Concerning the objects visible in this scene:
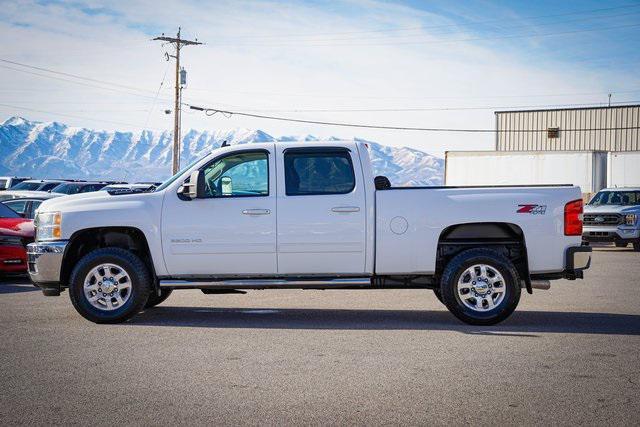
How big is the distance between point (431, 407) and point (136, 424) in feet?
6.53

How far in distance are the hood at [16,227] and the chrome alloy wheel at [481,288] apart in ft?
29.0

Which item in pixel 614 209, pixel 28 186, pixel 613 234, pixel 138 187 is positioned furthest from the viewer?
pixel 28 186

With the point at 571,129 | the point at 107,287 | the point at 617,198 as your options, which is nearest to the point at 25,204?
the point at 107,287

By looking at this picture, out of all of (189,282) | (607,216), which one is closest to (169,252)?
(189,282)

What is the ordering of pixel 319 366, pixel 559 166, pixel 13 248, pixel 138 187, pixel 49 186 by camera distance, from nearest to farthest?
pixel 319 366 < pixel 13 248 < pixel 138 187 < pixel 49 186 < pixel 559 166

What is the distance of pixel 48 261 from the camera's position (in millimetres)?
9336

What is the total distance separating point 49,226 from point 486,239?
17.2 ft

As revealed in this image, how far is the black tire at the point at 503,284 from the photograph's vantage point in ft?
29.3

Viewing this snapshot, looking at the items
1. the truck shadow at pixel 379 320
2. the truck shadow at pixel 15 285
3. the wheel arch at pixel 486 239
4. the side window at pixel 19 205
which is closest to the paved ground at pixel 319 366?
the truck shadow at pixel 379 320

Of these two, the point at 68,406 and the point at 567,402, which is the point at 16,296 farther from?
the point at 567,402

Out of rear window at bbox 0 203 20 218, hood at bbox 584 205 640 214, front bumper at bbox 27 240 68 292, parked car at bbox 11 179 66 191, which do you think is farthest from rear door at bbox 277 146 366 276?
parked car at bbox 11 179 66 191

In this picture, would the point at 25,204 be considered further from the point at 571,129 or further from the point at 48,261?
the point at 571,129

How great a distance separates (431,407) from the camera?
5.45 m

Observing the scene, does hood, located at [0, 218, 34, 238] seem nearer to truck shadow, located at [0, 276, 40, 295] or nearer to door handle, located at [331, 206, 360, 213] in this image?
truck shadow, located at [0, 276, 40, 295]
